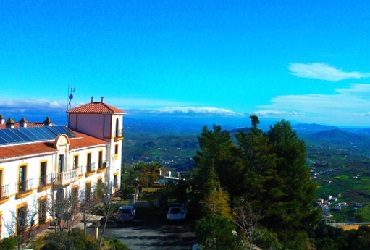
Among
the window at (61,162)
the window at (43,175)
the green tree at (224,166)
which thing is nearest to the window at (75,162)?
the window at (61,162)

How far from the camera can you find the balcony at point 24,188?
2302 centimetres

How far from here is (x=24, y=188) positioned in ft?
77.9

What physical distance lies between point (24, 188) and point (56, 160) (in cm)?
358

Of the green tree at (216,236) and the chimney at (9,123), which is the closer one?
the green tree at (216,236)

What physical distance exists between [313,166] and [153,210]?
9818 cm

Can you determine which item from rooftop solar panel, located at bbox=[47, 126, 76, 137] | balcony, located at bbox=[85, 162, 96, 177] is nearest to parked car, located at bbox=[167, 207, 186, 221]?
balcony, located at bbox=[85, 162, 96, 177]

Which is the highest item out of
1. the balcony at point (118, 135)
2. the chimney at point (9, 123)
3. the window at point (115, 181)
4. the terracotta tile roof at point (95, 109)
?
Result: the terracotta tile roof at point (95, 109)

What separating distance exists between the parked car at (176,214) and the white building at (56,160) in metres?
6.00

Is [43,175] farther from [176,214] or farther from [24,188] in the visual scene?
[176,214]

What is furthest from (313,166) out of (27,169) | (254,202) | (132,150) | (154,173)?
(27,169)

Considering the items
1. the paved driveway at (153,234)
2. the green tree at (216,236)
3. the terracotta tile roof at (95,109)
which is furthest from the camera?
the terracotta tile roof at (95,109)

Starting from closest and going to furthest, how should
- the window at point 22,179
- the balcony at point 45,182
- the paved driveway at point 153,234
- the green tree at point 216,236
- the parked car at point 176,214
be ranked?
the green tree at point 216,236 < the paved driveway at point 153,234 < the window at point 22,179 < the balcony at point 45,182 < the parked car at point 176,214

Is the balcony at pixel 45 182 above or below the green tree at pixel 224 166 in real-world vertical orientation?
below

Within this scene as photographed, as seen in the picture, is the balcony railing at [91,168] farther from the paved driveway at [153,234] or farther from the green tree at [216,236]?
the green tree at [216,236]
